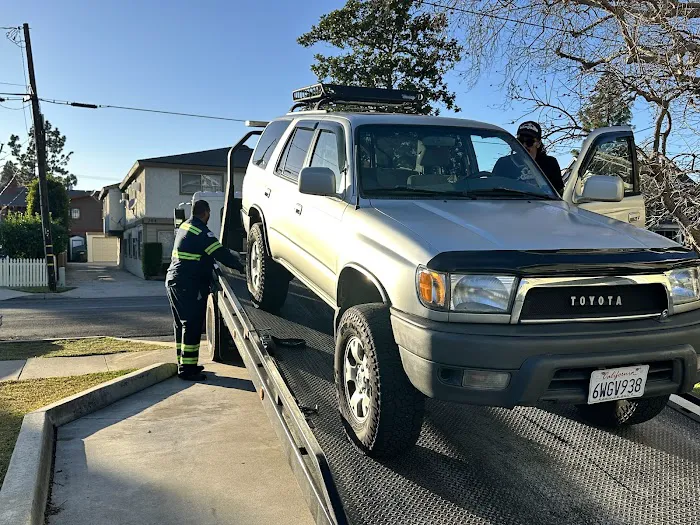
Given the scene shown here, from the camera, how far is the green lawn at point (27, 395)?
195 inches

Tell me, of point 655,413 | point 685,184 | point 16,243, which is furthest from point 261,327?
point 16,243

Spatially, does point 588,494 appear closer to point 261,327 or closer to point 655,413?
point 655,413

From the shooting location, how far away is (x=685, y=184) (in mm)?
6875

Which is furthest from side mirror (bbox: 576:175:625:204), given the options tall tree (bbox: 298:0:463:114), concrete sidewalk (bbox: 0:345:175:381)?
tall tree (bbox: 298:0:463:114)

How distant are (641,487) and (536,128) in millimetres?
3506

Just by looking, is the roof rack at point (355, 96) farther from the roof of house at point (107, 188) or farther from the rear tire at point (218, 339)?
the roof of house at point (107, 188)

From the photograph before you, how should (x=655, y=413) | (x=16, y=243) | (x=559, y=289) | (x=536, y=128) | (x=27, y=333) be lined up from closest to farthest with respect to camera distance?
(x=559, y=289) → (x=655, y=413) → (x=536, y=128) → (x=27, y=333) → (x=16, y=243)

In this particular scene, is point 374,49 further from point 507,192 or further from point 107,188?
point 107,188

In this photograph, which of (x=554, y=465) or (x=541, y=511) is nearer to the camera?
(x=541, y=511)

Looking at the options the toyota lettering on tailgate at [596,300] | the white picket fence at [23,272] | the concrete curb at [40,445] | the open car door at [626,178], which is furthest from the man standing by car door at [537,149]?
the white picket fence at [23,272]

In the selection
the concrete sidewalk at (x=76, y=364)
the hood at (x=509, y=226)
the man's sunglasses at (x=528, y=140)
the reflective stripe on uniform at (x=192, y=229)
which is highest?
the man's sunglasses at (x=528, y=140)

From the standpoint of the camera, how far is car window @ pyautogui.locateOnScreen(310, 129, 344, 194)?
4242 mm

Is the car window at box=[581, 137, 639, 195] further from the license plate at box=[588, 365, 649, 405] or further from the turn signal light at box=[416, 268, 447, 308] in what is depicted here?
the turn signal light at box=[416, 268, 447, 308]

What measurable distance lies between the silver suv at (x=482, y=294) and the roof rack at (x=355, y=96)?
1.82m
